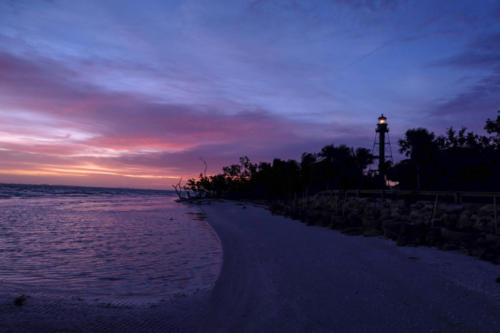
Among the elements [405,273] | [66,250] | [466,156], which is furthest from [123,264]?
[466,156]

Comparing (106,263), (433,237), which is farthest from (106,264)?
(433,237)

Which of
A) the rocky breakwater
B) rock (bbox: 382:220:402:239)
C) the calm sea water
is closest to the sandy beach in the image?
the calm sea water

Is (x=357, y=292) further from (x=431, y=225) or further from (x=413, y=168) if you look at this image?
(x=413, y=168)

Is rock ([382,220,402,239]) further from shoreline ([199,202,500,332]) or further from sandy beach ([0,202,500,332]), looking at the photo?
sandy beach ([0,202,500,332])

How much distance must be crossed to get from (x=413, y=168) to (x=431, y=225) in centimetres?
2306

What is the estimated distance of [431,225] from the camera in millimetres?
14664

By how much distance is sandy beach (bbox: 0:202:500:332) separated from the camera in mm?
5344

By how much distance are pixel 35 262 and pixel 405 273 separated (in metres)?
11.6

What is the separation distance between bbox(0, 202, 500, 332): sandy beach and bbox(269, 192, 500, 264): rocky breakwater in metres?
1.31

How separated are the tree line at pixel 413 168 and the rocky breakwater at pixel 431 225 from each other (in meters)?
10.3

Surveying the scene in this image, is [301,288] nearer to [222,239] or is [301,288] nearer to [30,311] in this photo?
[30,311]

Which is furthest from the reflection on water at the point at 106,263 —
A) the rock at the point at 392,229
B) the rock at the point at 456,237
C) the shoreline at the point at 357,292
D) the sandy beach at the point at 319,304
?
the rock at the point at 456,237

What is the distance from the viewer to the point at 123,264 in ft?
35.3

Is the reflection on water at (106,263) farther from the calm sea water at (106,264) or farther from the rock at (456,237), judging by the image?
the rock at (456,237)
